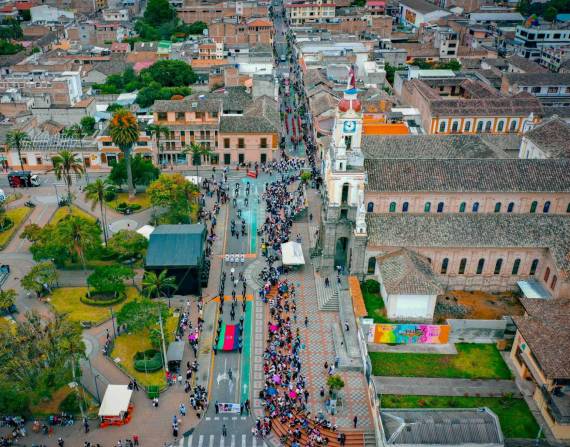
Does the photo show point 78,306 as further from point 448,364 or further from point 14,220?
point 448,364

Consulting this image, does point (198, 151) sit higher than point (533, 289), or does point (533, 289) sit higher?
point (198, 151)

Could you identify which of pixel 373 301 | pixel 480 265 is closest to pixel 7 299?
pixel 373 301

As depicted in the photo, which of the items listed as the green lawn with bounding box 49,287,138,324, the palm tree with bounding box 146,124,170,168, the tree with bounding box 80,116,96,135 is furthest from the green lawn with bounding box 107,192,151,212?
the green lawn with bounding box 49,287,138,324

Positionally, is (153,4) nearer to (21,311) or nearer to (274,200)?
(274,200)

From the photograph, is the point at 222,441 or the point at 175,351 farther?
the point at 175,351

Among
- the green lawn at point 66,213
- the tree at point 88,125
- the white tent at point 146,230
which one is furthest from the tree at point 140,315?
the tree at point 88,125

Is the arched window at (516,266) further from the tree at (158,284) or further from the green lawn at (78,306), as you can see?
the green lawn at (78,306)
